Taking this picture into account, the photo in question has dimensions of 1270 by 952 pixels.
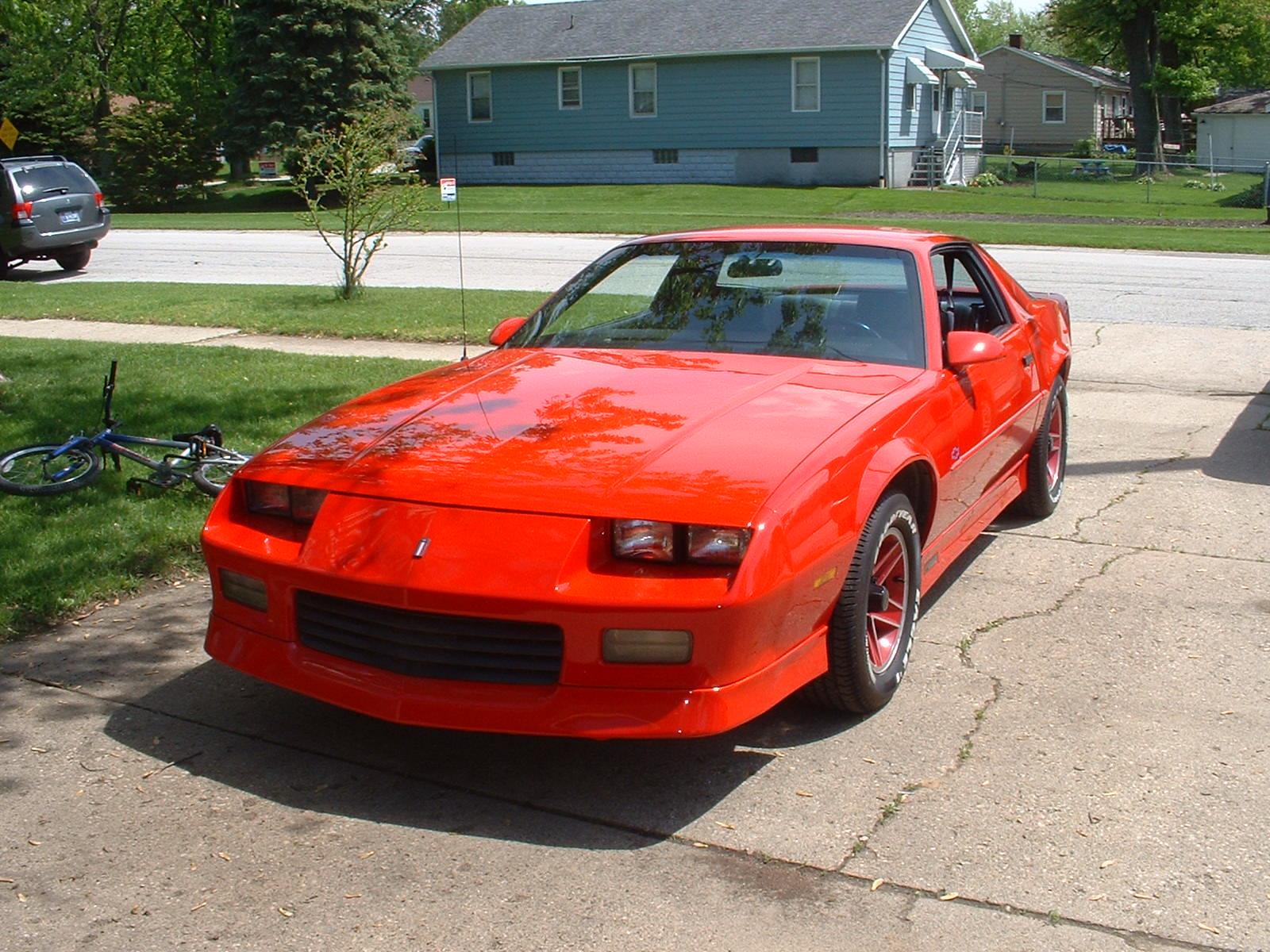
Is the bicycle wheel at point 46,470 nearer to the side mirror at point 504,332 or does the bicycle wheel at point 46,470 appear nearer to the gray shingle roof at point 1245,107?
the side mirror at point 504,332

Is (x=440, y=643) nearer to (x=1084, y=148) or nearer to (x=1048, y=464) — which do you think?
(x=1048, y=464)

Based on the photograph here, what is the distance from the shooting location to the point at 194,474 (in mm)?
6645

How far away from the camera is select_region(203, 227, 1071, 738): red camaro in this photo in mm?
3535

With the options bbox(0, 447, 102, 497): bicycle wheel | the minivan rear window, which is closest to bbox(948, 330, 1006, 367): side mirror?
bbox(0, 447, 102, 497): bicycle wheel

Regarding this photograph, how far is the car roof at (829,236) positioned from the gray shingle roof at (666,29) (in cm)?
3275

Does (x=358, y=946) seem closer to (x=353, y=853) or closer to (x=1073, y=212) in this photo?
(x=353, y=853)

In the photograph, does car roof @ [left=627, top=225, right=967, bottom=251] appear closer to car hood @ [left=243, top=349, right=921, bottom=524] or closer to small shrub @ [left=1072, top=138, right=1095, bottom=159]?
car hood @ [left=243, top=349, right=921, bottom=524]

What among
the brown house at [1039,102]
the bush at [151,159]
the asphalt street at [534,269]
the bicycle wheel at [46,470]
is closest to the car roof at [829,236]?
the bicycle wheel at [46,470]

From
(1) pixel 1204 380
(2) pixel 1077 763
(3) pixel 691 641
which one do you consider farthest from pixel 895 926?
(1) pixel 1204 380

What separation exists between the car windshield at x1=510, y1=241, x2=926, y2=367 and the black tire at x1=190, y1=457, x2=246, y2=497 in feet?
6.32

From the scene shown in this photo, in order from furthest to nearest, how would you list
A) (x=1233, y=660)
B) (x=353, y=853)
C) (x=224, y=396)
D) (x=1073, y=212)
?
(x=1073, y=212)
(x=224, y=396)
(x=1233, y=660)
(x=353, y=853)

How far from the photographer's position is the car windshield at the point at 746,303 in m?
5.03

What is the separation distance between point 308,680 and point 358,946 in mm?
974

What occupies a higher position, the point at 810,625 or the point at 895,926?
the point at 810,625
